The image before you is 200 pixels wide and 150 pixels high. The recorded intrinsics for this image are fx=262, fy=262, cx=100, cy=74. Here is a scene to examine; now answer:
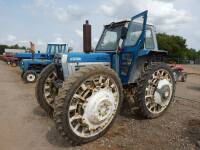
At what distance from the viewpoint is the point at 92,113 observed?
4766mm

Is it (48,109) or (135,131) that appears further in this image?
(48,109)

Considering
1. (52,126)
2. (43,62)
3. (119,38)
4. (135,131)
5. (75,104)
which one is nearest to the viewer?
(75,104)

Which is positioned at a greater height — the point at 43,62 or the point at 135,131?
the point at 43,62

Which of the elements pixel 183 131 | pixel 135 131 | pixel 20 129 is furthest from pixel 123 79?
pixel 20 129

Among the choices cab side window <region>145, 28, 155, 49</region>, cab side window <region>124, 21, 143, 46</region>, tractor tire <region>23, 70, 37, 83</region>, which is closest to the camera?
cab side window <region>124, 21, 143, 46</region>

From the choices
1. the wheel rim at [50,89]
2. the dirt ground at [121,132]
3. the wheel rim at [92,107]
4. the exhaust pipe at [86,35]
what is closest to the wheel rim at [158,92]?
the dirt ground at [121,132]

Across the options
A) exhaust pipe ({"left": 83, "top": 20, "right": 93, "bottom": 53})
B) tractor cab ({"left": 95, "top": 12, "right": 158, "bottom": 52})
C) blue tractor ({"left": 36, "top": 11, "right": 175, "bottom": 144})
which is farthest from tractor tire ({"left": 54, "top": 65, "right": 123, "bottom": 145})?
tractor cab ({"left": 95, "top": 12, "right": 158, "bottom": 52})

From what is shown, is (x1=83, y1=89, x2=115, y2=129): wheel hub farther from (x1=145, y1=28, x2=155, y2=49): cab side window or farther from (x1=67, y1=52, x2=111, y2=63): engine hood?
(x1=145, y1=28, x2=155, y2=49): cab side window

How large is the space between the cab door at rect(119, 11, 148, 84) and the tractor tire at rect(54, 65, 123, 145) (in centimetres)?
116

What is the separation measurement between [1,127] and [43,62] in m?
10.2

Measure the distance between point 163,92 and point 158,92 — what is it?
0.13 meters

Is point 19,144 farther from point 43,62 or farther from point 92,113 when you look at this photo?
point 43,62

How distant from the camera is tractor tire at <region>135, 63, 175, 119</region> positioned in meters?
5.87

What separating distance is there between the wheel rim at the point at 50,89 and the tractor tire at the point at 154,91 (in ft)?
6.90
